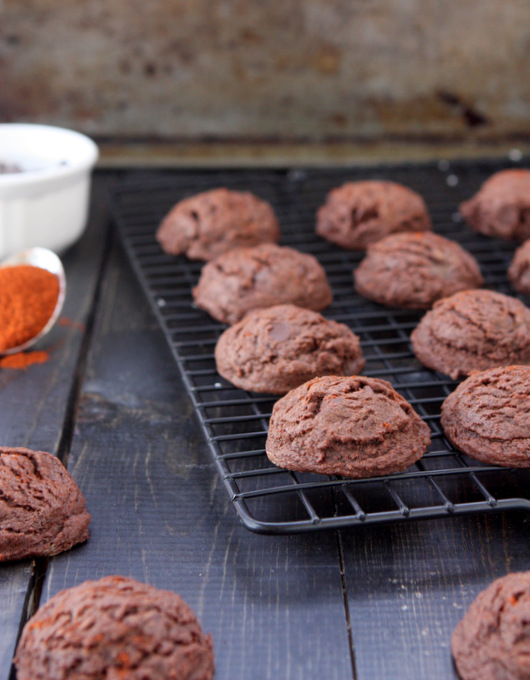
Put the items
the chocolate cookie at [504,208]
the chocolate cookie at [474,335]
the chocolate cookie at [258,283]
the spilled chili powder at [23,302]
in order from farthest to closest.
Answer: the chocolate cookie at [504,208] < the chocolate cookie at [258,283] < the spilled chili powder at [23,302] < the chocolate cookie at [474,335]

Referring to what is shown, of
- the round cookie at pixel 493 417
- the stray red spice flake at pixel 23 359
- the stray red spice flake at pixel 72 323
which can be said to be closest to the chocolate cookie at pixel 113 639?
the round cookie at pixel 493 417

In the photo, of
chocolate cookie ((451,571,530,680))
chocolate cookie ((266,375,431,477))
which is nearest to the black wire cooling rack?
chocolate cookie ((266,375,431,477))

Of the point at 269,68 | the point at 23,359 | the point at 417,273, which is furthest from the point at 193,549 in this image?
the point at 269,68

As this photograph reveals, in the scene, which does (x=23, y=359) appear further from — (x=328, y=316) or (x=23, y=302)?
(x=328, y=316)

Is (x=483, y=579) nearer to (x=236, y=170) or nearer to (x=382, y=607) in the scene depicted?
(x=382, y=607)

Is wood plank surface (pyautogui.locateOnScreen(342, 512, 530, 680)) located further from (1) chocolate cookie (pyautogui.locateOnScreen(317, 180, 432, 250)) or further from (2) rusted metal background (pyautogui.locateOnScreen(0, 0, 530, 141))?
(2) rusted metal background (pyautogui.locateOnScreen(0, 0, 530, 141))

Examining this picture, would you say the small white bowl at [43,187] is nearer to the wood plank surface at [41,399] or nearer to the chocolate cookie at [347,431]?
the wood plank surface at [41,399]

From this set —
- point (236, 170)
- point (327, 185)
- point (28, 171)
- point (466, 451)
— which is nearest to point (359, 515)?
point (466, 451)
